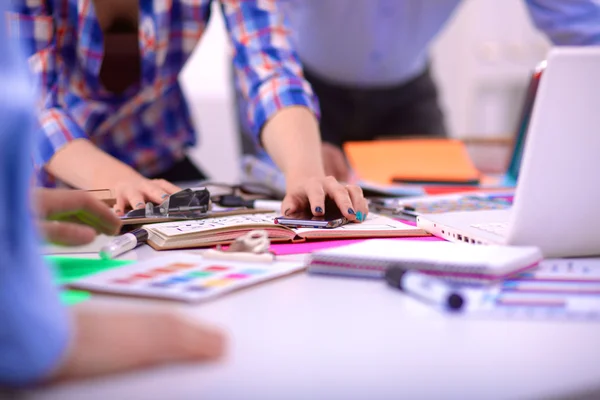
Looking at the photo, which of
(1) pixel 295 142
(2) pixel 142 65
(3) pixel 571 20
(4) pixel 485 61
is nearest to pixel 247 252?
(1) pixel 295 142

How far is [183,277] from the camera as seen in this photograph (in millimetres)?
604

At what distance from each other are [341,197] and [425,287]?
360 mm

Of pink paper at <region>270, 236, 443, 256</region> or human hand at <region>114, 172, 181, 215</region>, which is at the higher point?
human hand at <region>114, 172, 181, 215</region>

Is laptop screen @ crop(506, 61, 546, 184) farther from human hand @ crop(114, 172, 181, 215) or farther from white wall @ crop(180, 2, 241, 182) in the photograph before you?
white wall @ crop(180, 2, 241, 182)

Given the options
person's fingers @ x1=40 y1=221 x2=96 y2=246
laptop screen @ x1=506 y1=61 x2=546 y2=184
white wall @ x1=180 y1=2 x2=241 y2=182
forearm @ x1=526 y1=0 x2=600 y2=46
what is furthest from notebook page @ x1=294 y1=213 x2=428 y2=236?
white wall @ x1=180 y1=2 x2=241 y2=182

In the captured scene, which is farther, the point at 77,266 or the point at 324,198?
the point at 324,198

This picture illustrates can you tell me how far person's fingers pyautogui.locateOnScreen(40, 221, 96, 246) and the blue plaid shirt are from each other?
66 centimetres

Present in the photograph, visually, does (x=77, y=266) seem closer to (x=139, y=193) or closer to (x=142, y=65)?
(x=139, y=193)

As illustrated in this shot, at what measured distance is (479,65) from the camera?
3.83m

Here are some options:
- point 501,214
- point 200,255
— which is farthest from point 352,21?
point 200,255

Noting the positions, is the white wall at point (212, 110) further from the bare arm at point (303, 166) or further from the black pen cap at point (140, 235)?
the black pen cap at point (140, 235)

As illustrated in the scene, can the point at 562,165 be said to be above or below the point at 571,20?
below

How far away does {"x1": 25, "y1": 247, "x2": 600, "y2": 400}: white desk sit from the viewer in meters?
0.38

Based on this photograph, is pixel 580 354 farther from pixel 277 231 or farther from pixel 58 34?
pixel 58 34
